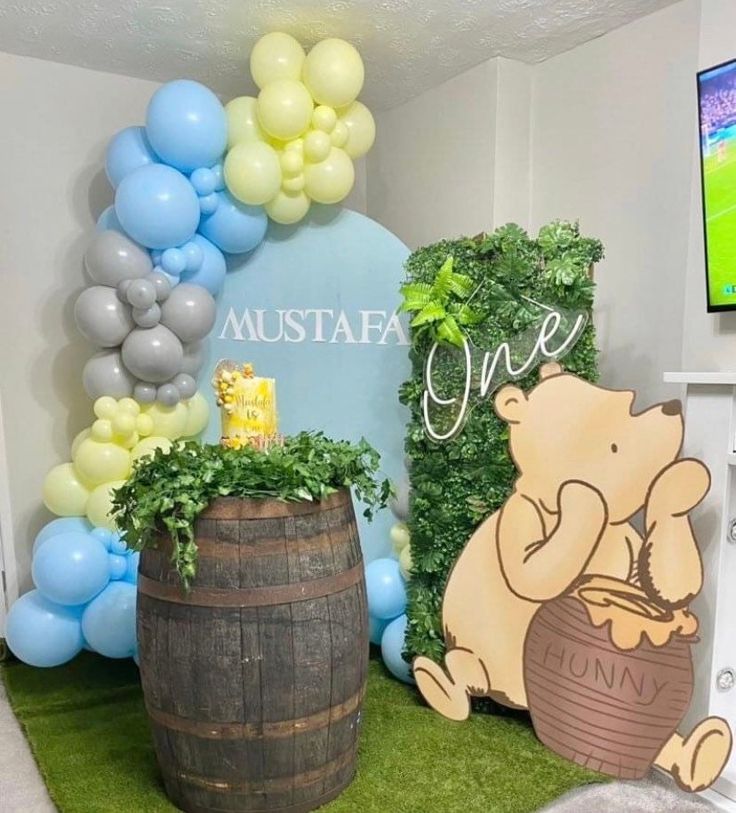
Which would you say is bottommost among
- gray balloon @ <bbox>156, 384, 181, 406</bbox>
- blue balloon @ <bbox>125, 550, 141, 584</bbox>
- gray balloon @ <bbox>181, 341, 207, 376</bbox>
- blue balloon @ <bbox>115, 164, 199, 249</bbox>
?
blue balloon @ <bbox>125, 550, 141, 584</bbox>

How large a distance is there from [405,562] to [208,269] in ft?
3.83

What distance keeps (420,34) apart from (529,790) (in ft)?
7.72

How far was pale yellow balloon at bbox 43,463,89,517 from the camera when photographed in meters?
2.38

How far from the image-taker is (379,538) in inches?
104

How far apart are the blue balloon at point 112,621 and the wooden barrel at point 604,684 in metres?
1.17

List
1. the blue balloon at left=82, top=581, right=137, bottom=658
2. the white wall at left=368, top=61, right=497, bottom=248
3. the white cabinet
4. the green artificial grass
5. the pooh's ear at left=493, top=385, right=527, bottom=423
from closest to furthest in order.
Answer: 1. the green artificial grass
2. the white cabinet
3. the pooh's ear at left=493, top=385, right=527, bottom=423
4. the blue balloon at left=82, top=581, right=137, bottom=658
5. the white wall at left=368, top=61, right=497, bottom=248

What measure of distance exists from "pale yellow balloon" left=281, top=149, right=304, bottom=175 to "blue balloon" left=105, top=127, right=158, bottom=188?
1.35ft

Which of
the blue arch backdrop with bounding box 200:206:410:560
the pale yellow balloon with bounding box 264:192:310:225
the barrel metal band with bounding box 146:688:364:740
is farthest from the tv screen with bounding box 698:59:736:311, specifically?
the barrel metal band with bounding box 146:688:364:740

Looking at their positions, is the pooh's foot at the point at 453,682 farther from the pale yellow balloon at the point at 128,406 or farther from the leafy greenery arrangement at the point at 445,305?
the pale yellow balloon at the point at 128,406

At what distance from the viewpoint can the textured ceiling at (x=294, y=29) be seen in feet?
7.60

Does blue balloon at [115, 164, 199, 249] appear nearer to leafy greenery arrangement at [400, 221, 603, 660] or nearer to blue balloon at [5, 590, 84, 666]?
leafy greenery arrangement at [400, 221, 603, 660]

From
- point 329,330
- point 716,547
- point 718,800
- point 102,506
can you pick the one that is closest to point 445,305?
point 329,330

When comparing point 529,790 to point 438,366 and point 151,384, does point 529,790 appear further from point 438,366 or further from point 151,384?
point 151,384

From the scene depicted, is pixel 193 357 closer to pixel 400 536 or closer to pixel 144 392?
pixel 144 392
